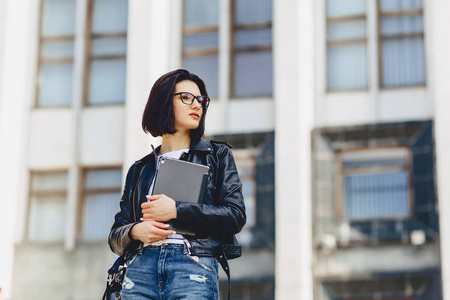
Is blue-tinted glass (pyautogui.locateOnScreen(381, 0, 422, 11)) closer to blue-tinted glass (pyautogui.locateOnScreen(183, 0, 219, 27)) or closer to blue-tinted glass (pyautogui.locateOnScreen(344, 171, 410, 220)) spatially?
blue-tinted glass (pyautogui.locateOnScreen(344, 171, 410, 220))

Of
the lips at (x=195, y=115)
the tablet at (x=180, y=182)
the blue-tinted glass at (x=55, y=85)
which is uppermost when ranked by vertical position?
the blue-tinted glass at (x=55, y=85)

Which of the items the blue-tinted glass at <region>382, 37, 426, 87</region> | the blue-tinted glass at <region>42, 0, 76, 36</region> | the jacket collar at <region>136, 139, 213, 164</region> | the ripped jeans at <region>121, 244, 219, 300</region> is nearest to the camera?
the ripped jeans at <region>121, 244, 219, 300</region>

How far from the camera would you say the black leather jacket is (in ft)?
13.1

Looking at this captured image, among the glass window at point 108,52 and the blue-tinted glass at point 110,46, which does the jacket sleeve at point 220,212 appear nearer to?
the glass window at point 108,52

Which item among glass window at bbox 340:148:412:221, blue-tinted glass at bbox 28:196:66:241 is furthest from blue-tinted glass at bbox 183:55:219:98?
blue-tinted glass at bbox 28:196:66:241

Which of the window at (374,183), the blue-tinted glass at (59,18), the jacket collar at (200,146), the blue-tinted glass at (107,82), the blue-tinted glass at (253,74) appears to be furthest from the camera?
the blue-tinted glass at (59,18)

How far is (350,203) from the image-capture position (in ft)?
63.5

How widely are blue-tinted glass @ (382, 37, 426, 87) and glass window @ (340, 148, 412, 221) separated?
160cm

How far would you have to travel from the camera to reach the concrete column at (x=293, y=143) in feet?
61.1

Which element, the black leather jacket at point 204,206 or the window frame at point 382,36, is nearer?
the black leather jacket at point 204,206

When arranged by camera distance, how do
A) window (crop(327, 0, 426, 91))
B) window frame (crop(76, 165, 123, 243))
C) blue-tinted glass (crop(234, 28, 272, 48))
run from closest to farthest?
window (crop(327, 0, 426, 91)) < blue-tinted glass (crop(234, 28, 272, 48)) < window frame (crop(76, 165, 123, 243))

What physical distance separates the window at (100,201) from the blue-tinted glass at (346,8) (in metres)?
6.15

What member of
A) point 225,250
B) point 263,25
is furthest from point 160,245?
point 263,25

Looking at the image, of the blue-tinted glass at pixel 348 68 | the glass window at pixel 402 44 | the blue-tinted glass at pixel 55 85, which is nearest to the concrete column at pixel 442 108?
the glass window at pixel 402 44
